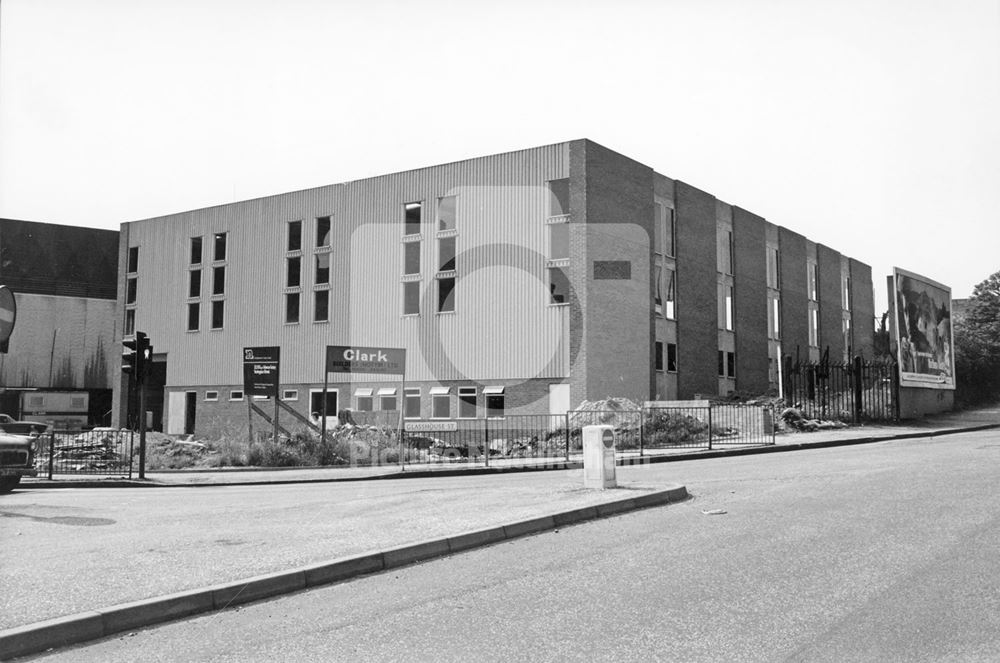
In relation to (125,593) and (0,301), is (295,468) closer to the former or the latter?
(0,301)

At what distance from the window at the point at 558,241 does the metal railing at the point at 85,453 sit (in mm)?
18116

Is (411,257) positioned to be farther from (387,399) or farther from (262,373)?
(262,373)

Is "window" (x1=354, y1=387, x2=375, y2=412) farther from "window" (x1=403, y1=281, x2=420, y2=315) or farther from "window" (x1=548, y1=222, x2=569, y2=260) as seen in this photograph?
"window" (x1=548, y1=222, x2=569, y2=260)

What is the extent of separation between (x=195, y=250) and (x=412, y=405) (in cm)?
1848

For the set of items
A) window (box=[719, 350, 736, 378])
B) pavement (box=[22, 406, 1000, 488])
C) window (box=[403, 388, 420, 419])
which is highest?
window (box=[719, 350, 736, 378])

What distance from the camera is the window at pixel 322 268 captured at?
47.5m

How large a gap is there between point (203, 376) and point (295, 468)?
26592mm

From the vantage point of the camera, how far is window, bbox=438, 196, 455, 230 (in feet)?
143

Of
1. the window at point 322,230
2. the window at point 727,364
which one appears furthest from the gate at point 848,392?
the window at point 322,230

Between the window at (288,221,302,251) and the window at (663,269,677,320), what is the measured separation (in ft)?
62.3

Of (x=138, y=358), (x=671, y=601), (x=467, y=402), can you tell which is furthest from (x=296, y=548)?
(x=467, y=402)

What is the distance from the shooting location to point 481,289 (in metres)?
41.7

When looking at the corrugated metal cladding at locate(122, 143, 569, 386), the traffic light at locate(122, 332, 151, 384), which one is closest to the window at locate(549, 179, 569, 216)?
the corrugated metal cladding at locate(122, 143, 569, 386)

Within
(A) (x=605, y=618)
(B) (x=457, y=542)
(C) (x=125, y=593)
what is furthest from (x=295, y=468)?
(A) (x=605, y=618)
